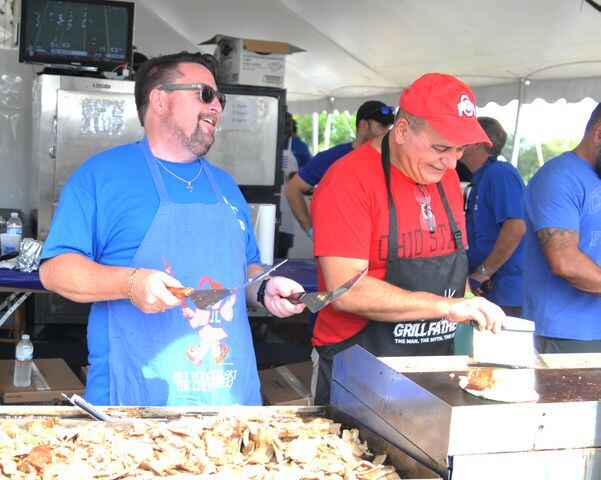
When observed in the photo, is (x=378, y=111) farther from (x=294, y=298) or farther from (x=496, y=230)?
(x=294, y=298)

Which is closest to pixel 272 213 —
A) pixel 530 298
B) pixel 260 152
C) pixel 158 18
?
pixel 260 152

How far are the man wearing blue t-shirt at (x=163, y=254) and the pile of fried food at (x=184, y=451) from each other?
0.91 ft

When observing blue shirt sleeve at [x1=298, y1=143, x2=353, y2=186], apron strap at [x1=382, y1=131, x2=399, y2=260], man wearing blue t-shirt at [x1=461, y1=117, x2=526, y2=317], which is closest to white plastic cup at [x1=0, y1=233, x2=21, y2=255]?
blue shirt sleeve at [x1=298, y1=143, x2=353, y2=186]

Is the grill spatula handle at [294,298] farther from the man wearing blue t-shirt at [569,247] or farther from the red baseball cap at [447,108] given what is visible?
the man wearing blue t-shirt at [569,247]

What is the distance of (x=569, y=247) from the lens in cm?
296

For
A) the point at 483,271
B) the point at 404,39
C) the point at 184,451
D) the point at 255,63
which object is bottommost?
the point at 184,451

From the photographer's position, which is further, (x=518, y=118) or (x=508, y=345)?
(x=518, y=118)

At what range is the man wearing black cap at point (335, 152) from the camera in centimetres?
518

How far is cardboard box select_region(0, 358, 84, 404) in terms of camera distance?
4.08 meters

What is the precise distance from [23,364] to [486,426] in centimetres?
321

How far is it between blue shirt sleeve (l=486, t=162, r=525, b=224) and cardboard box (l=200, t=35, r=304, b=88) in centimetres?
177

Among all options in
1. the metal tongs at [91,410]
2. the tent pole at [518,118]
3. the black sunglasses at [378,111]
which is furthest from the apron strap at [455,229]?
the tent pole at [518,118]

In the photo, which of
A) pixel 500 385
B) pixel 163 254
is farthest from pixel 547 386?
pixel 163 254

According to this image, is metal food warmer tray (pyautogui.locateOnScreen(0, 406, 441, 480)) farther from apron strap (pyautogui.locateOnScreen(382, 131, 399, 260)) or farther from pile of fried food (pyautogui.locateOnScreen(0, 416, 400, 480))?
apron strap (pyautogui.locateOnScreen(382, 131, 399, 260))
